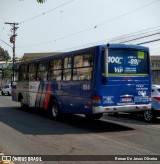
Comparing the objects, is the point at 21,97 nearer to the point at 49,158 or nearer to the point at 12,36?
the point at 49,158

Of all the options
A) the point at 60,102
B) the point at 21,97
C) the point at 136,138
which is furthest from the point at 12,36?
the point at 136,138

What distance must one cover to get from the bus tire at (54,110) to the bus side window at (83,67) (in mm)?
2246

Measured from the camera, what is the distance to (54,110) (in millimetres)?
15695

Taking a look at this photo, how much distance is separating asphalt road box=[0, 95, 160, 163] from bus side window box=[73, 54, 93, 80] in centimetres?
193

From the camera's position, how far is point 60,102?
49.0ft

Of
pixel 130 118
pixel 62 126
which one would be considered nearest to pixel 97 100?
pixel 62 126

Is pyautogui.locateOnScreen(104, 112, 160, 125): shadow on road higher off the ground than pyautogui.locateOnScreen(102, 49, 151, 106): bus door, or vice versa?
pyautogui.locateOnScreen(102, 49, 151, 106): bus door

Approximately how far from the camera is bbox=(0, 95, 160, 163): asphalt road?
29.9 feet

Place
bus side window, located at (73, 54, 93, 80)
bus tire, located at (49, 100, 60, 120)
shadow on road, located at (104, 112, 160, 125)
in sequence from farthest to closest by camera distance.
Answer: bus tire, located at (49, 100, 60, 120)
shadow on road, located at (104, 112, 160, 125)
bus side window, located at (73, 54, 93, 80)

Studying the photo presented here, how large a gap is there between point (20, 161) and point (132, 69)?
647cm

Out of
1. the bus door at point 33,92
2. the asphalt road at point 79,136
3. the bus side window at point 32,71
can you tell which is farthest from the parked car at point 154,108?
the bus side window at point 32,71

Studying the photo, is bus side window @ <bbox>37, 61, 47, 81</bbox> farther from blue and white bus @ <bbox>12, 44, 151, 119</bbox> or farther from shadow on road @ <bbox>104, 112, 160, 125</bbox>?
shadow on road @ <bbox>104, 112, 160, 125</bbox>

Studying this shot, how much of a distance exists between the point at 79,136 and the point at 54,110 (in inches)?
178

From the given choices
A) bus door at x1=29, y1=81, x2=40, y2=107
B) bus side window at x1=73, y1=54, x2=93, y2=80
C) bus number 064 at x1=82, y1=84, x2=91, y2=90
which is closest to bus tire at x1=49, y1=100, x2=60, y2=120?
bus door at x1=29, y1=81, x2=40, y2=107
